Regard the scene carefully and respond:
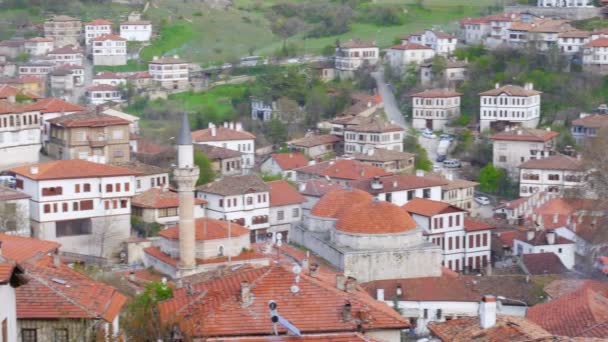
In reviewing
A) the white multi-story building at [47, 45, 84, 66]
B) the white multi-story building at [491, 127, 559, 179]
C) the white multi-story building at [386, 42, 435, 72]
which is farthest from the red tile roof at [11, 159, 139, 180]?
the white multi-story building at [47, 45, 84, 66]

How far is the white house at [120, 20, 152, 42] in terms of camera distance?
95.5 metres

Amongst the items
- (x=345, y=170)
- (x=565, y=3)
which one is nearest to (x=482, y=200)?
(x=345, y=170)

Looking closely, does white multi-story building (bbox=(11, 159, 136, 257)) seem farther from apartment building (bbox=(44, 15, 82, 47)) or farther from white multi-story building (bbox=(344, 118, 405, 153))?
apartment building (bbox=(44, 15, 82, 47))

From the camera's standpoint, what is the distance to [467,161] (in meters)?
64.4

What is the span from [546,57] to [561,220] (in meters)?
27.3

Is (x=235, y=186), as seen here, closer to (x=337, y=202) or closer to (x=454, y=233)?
(x=454, y=233)

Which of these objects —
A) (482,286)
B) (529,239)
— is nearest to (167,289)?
(482,286)

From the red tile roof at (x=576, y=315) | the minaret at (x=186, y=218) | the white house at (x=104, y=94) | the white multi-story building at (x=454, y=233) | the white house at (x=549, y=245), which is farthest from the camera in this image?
the white house at (x=104, y=94)

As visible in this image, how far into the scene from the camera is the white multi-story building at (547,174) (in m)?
56.3

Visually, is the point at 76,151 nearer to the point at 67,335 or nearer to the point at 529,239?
the point at 529,239

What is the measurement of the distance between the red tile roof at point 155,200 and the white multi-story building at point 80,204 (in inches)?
21.9

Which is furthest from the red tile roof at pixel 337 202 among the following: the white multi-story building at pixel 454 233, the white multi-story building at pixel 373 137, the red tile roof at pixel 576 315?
the white multi-story building at pixel 373 137

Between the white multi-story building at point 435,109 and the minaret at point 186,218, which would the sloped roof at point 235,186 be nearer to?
the minaret at point 186,218

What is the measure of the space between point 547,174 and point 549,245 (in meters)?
12.7
